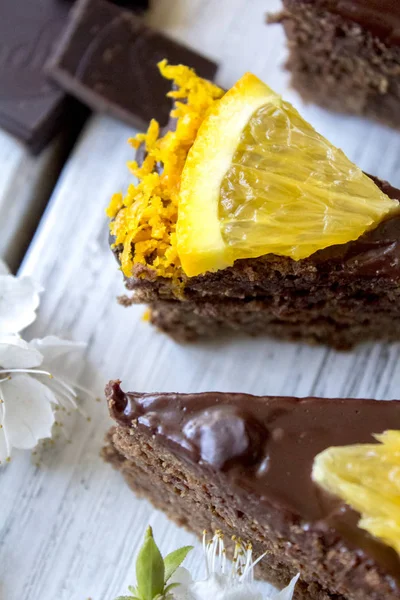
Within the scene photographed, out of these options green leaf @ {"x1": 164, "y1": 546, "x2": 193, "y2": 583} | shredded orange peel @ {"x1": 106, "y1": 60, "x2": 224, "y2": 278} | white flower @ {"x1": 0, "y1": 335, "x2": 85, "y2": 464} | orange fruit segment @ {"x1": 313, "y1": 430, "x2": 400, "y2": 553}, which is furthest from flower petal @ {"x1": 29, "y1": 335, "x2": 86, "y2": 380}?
orange fruit segment @ {"x1": 313, "y1": 430, "x2": 400, "y2": 553}

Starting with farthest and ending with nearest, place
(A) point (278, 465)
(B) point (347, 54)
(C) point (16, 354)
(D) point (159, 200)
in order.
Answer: (B) point (347, 54)
(C) point (16, 354)
(D) point (159, 200)
(A) point (278, 465)

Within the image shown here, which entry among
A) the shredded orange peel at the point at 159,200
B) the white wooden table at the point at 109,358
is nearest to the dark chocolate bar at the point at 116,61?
the white wooden table at the point at 109,358

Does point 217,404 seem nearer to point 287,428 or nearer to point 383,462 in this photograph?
point 287,428

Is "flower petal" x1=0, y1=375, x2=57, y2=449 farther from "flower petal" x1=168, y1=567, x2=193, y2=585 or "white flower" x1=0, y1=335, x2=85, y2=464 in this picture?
"flower petal" x1=168, y1=567, x2=193, y2=585

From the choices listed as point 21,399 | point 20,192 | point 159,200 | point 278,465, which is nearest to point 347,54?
point 159,200

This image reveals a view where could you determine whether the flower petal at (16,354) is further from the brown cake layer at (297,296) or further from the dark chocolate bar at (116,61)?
the dark chocolate bar at (116,61)

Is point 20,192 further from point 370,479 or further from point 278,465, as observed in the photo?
point 370,479
